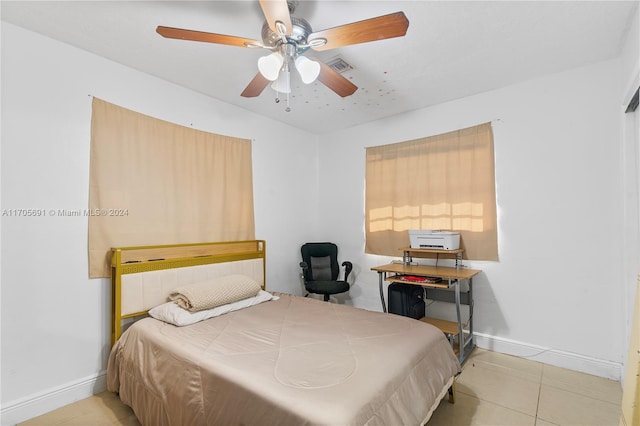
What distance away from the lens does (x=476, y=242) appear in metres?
3.24

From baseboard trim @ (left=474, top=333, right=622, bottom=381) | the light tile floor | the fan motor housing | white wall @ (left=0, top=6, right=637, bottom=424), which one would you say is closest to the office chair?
white wall @ (left=0, top=6, right=637, bottom=424)

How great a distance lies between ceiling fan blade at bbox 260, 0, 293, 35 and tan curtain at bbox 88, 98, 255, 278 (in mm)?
1728

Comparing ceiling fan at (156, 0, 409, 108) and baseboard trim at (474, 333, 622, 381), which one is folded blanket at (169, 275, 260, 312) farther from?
baseboard trim at (474, 333, 622, 381)

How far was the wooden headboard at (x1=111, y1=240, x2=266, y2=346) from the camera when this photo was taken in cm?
238

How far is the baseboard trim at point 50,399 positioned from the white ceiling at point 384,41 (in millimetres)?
2556

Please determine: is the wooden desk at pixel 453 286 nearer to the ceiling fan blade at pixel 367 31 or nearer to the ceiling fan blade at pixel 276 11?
the ceiling fan blade at pixel 367 31

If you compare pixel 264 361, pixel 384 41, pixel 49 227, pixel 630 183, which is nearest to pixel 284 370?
pixel 264 361

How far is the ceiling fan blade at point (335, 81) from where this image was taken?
211 centimetres

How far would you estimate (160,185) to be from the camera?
9.27ft

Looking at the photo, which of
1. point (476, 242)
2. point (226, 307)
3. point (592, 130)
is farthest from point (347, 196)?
point (592, 130)

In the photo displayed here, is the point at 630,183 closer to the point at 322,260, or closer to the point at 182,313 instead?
the point at 322,260

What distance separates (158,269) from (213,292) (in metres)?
0.52

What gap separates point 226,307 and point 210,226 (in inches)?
38.0

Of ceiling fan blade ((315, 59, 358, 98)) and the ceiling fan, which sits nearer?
the ceiling fan
